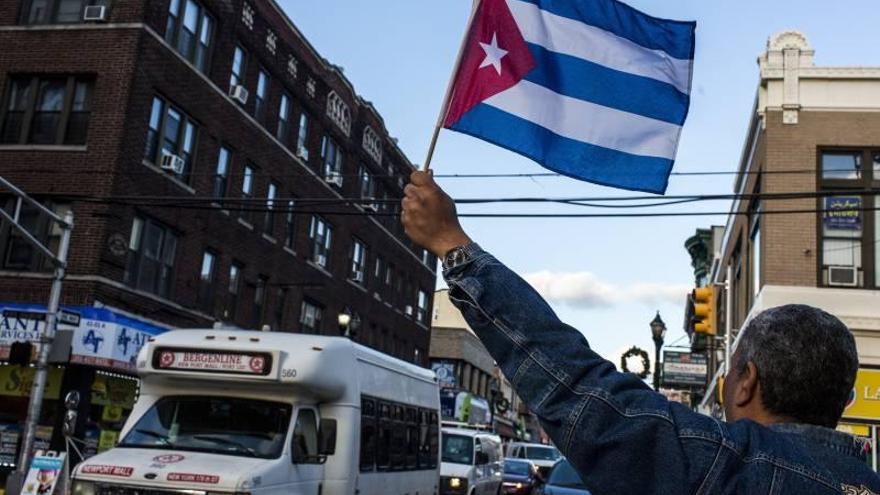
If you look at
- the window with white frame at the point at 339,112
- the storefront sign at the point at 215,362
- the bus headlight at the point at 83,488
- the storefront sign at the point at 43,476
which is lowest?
the storefront sign at the point at 43,476

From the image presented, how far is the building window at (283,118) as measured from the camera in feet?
108

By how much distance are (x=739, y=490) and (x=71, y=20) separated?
26047 mm

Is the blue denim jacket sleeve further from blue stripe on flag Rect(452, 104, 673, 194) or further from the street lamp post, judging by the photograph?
the street lamp post

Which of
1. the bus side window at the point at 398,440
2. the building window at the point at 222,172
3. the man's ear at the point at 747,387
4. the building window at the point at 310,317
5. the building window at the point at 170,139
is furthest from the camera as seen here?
the building window at the point at 310,317

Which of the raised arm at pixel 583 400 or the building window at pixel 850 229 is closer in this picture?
the raised arm at pixel 583 400

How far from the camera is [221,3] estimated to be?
28234 millimetres

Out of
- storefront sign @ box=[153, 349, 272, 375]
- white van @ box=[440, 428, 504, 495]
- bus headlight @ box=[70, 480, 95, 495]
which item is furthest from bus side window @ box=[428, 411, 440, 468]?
bus headlight @ box=[70, 480, 95, 495]

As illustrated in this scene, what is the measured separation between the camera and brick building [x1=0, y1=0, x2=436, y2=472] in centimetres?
2328

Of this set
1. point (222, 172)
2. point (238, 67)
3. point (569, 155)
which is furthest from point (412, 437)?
point (238, 67)

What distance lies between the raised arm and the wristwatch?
32 millimetres

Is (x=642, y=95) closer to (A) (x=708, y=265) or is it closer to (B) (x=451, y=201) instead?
(B) (x=451, y=201)

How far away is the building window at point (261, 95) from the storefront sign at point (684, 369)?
1721cm

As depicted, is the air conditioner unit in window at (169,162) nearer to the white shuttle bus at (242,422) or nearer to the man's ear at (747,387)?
the white shuttle bus at (242,422)

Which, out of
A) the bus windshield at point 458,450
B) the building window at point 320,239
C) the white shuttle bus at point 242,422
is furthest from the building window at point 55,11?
the white shuttle bus at point 242,422
